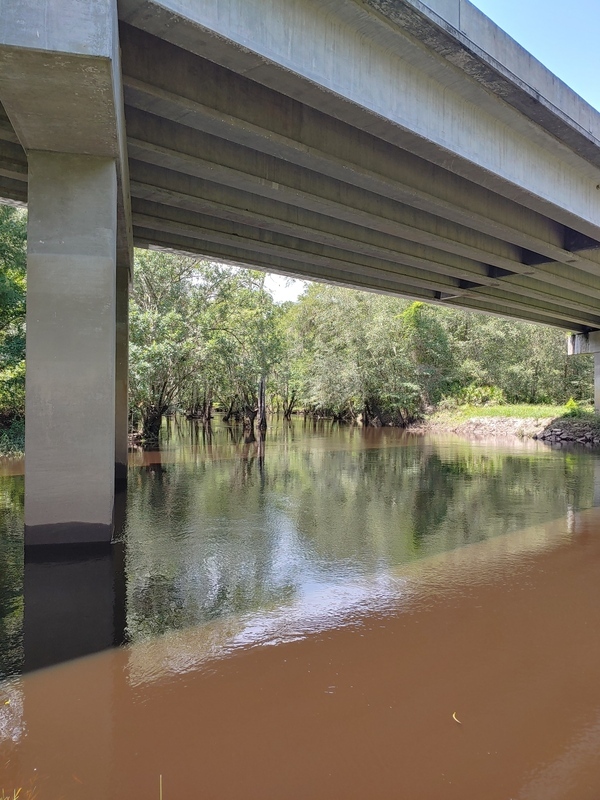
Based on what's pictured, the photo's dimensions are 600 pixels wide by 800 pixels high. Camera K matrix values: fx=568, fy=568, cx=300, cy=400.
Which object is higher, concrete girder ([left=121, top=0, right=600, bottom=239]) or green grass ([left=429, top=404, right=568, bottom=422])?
concrete girder ([left=121, top=0, right=600, bottom=239])

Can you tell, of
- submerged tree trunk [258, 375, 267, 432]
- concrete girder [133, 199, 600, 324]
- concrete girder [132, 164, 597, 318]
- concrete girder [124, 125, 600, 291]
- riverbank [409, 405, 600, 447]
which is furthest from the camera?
submerged tree trunk [258, 375, 267, 432]

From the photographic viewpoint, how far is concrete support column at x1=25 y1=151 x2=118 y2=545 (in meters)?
7.44

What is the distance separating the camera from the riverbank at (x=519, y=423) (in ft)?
95.4

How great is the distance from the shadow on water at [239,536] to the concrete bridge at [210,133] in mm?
1084

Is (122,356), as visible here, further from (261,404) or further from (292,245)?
(261,404)

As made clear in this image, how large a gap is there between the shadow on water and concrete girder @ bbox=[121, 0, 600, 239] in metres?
6.14

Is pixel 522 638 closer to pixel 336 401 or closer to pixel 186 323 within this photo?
pixel 186 323

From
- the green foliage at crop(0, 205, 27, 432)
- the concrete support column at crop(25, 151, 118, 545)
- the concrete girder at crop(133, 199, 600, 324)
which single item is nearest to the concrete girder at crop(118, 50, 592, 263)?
the concrete support column at crop(25, 151, 118, 545)

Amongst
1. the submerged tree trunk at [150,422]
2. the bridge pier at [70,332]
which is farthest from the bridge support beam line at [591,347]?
the bridge pier at [70,332]

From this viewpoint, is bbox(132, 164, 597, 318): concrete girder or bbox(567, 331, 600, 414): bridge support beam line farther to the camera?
bbox(567, 331, 600, 414): bridge support beam line

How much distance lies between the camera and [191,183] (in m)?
11.4

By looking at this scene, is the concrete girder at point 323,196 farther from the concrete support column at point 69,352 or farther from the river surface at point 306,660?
the river surface at point 306,660

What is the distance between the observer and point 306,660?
4559mm

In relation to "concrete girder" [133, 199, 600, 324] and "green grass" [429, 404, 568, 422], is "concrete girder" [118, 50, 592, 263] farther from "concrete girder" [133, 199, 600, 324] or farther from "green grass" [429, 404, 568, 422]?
"green grass" [429, 404, 568, 422]
